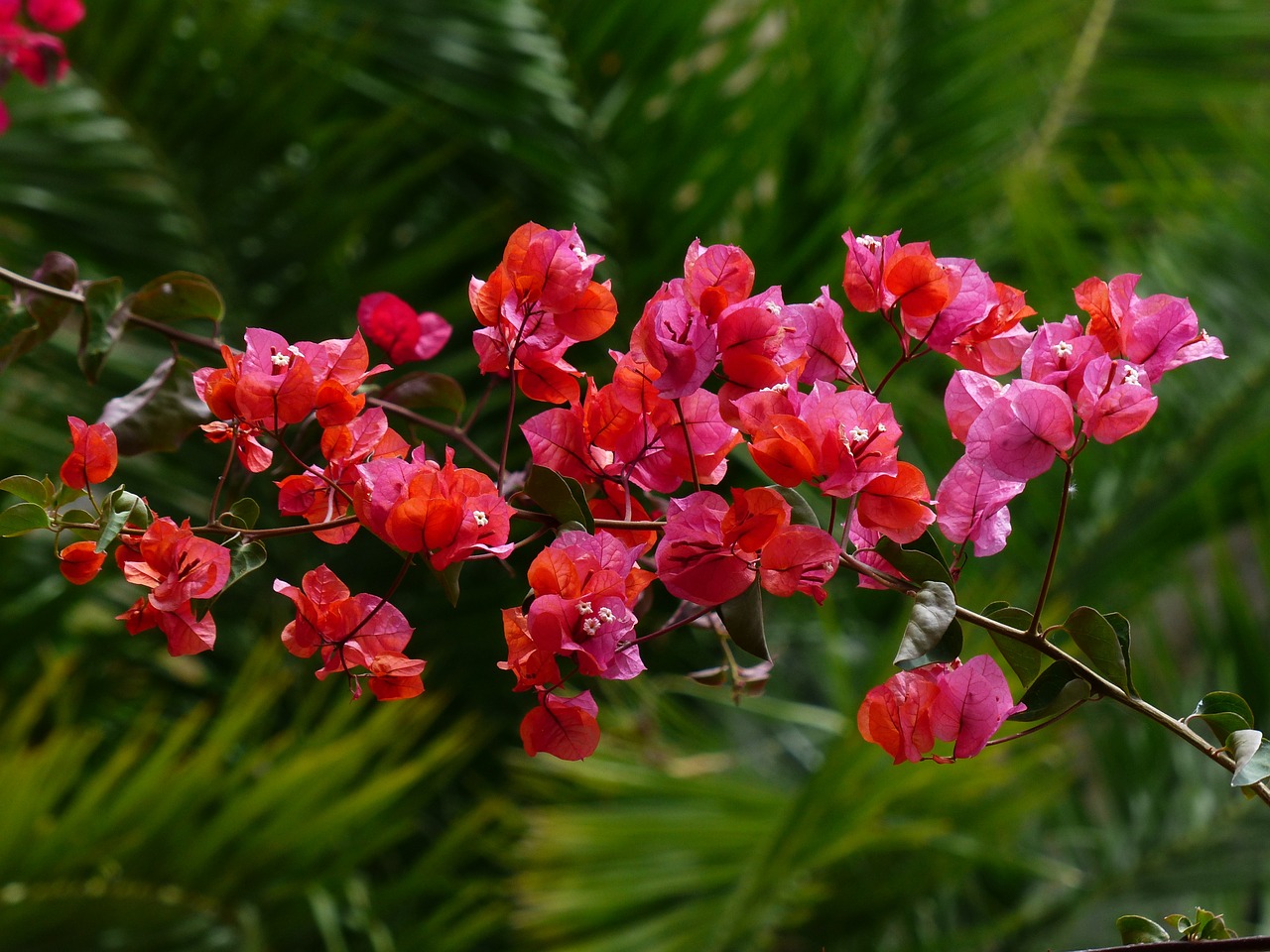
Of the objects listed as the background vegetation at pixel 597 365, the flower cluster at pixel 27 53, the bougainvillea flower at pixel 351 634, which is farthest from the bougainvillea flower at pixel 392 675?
the background vegetation at pixel 597 365

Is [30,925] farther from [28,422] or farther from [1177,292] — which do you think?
[1177,292]

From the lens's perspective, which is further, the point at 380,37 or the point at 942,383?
the point at 942,383

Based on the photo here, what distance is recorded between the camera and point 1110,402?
212 millimetres

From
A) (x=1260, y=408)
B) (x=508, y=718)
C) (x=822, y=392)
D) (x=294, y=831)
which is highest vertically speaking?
(x=822, y=392)

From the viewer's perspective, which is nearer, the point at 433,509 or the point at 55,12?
the point at 433,509

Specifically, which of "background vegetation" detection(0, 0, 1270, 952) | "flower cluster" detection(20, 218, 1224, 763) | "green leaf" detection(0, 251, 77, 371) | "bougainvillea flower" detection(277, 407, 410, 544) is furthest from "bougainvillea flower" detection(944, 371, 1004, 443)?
"background vegetation" detection(0, 0, 1270, 952)

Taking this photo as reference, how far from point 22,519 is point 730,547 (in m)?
0.13

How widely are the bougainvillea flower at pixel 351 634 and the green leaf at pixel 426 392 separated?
3.0 inches

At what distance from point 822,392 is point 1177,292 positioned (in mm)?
924

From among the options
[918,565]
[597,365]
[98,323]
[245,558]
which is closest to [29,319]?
[98,323]

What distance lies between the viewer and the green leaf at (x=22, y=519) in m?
0.21

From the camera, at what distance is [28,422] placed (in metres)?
1.00

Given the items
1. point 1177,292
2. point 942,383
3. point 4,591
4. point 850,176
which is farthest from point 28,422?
point 1177,292

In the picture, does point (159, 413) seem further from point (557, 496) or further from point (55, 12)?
point (55, 12)
